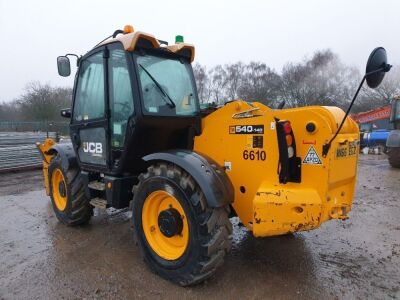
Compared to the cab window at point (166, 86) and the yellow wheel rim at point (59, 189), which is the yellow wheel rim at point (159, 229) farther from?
the yellow wheel rim at point (59, 189)

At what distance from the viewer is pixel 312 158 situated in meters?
3.00

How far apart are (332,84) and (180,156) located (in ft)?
68.0

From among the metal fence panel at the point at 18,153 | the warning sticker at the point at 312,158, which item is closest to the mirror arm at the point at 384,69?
the warning sticker at the point at 312,158

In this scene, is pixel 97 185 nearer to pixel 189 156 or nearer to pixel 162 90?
pixel 162 90

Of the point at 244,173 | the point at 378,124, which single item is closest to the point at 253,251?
the point at 244,173

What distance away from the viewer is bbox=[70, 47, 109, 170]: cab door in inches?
164

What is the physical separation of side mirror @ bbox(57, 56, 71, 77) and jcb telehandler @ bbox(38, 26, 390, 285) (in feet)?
0.04

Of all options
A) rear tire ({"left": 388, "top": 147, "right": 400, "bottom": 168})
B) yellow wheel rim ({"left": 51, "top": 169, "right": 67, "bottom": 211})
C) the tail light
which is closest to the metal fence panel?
yellow wheel rim ({"left": 51, "top": 169, "right": 67, "bottom": 211})

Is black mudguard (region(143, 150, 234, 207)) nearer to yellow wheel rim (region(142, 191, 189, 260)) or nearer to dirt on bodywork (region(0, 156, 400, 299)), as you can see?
yellow wheel rim (region(142, 191, 189, 260))

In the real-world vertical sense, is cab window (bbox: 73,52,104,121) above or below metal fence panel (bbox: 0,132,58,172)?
above

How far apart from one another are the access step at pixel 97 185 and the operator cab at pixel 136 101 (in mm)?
200

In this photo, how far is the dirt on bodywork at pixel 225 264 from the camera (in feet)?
10.4

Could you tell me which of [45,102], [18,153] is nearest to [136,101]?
[18,153]

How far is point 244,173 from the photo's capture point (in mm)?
3430
